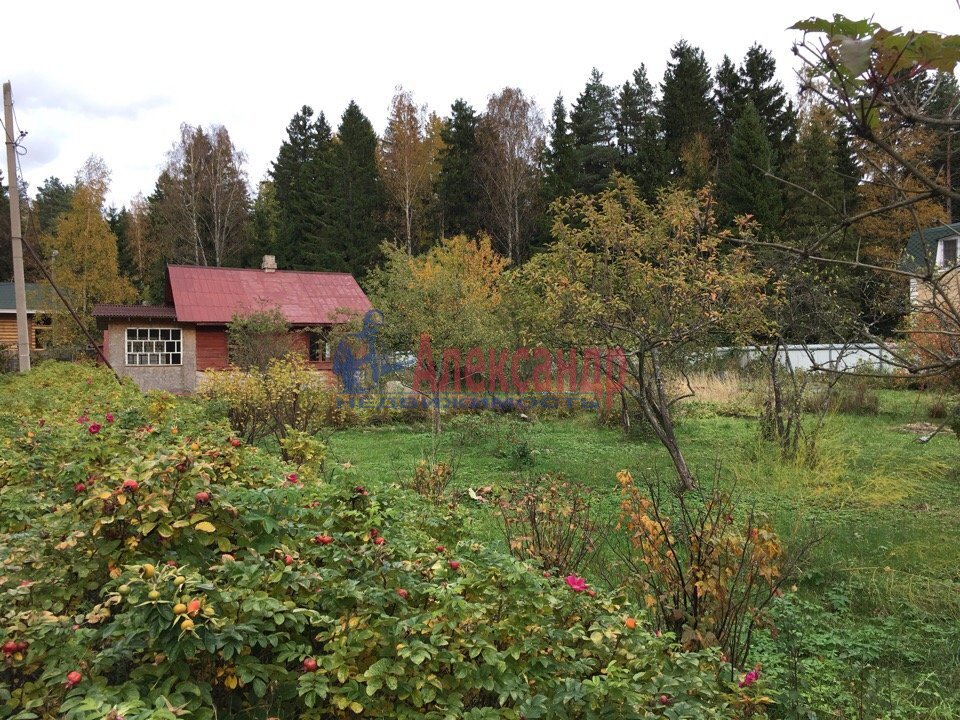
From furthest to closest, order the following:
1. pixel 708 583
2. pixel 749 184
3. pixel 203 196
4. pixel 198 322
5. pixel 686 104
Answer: pixel 203 196 < pixel 686 104 < pixel 749 184 < pixel 198 322 < pixel 708 583

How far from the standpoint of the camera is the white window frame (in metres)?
17.6

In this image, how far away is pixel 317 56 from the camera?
617 centimetres

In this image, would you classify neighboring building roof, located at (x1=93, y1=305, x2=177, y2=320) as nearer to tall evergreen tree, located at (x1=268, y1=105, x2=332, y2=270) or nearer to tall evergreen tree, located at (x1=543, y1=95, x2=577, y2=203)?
tall evergreen tree, located at (x1=268, y1=105, x2=332, y2=270)

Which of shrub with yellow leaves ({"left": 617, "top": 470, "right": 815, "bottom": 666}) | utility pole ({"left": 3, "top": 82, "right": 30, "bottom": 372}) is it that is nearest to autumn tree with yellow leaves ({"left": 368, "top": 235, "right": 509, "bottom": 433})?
utility pole ({"left": 3, "top": 82, "right": 30, "bottom": 372})

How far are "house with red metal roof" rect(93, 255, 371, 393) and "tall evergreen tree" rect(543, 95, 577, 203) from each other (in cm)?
1195

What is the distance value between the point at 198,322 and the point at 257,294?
Answer: 7.03 ft

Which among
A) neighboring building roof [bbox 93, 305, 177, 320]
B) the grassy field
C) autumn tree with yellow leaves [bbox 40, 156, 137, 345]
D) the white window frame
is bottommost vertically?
the grassy field

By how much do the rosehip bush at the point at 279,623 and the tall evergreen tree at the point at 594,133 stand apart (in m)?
Answer: 27.6

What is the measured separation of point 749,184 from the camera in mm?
24406

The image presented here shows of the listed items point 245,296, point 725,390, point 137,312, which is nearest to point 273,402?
point 725,390

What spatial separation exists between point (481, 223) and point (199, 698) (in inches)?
1159

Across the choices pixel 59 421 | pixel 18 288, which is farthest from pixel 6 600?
pixel 18 288

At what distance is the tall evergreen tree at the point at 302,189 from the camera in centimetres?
3136

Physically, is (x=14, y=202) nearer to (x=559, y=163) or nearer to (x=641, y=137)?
(x=559, y=163)
